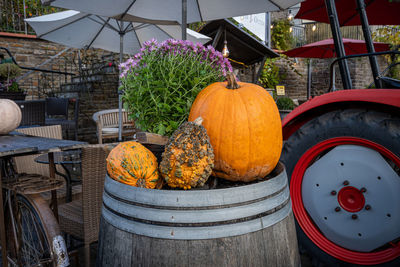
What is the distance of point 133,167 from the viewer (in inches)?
40.5

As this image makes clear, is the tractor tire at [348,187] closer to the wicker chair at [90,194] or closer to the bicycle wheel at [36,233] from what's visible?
the wicker chair at [90,194]

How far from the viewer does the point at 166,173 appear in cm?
101

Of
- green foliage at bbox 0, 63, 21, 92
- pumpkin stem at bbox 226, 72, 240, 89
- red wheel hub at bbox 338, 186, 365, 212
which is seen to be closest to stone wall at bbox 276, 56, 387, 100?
green foliage at bbox 0, 63, 21, 92

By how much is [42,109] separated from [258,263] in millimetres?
4405

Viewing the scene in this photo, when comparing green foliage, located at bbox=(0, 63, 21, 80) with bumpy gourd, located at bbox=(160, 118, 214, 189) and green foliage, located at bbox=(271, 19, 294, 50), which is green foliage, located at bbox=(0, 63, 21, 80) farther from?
green foliage, located at bbox=(271, 19, 294, 50)

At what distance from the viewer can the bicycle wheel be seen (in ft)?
5.91

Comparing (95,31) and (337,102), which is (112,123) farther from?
(337,102)

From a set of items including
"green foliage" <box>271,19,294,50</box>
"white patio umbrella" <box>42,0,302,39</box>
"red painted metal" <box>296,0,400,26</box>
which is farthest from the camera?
"green foliage" <box>271,19,294,50</box>

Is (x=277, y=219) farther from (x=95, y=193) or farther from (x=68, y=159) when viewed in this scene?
(x=68, y=159)

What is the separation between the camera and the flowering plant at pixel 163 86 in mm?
1293

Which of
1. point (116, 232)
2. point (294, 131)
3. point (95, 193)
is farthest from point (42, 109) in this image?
point (116, 232)

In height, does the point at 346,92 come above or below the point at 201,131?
above

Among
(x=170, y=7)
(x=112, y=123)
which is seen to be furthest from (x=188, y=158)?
(x=112, y=123)

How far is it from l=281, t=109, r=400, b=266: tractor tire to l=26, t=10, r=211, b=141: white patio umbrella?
3731mm
